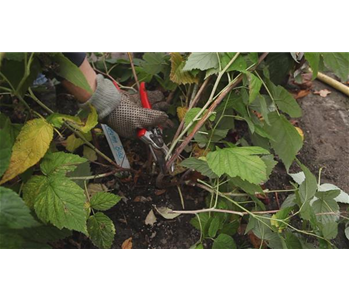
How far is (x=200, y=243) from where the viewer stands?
1.11 m

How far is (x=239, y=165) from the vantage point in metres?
0.95

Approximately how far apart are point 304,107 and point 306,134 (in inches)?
6.8

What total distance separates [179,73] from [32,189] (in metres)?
0.63

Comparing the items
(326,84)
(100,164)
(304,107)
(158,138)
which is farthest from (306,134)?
(100,164)

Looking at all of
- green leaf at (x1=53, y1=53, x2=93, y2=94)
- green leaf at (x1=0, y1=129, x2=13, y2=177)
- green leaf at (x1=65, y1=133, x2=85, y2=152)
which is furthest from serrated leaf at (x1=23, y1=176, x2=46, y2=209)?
green leaf at (x1=65, y1=133, x2=85, y2=152)

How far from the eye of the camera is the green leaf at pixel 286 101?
123 centimetres

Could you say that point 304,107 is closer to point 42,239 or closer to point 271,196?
point 271,196

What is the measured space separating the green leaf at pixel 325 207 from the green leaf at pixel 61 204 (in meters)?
0.69

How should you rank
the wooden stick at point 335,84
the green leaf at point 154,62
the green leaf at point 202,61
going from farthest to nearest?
1. the wooden stick at point 335,84
2. the green leaf at point 154,62
3. the green leaf at point 202,61

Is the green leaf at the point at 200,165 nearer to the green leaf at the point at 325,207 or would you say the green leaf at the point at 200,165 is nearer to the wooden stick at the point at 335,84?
the green leaf at the point at 325,207

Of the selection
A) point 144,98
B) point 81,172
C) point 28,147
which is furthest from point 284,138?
point 28,147

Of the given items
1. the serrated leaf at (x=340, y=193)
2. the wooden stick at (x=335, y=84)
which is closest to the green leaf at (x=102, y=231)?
the serrated leaf at (x=340, y=193)

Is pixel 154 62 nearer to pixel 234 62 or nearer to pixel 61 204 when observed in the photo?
pixel 234 62

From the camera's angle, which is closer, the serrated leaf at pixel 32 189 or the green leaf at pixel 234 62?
the serrated leaf at pixel 32 189
